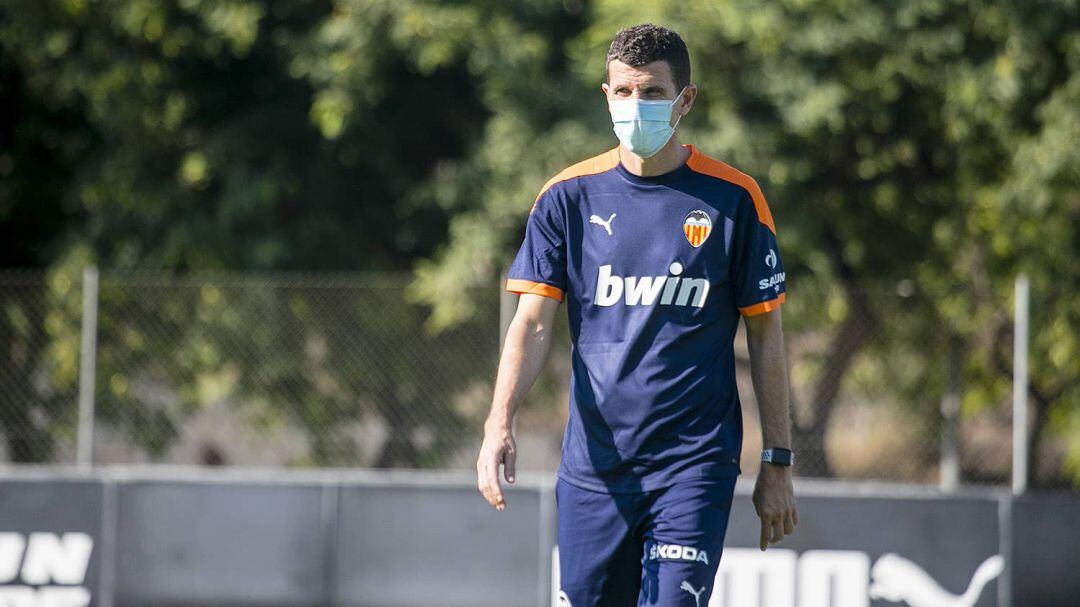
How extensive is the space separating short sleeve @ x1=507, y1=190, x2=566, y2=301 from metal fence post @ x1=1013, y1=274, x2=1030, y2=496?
5576 mm

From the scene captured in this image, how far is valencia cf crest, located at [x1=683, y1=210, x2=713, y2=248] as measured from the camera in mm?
3586

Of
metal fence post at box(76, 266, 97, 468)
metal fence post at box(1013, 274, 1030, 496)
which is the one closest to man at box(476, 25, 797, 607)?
metal fence post at box(1013, 274, 1030, 496)

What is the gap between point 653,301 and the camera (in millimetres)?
3553

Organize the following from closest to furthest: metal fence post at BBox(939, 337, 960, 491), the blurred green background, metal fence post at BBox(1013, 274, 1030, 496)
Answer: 1. metal fence post at BBox(1013, 274, 1030, 496)
2. metal fence post at BBox(939, 337, 960, 491)
3. the blurred green background

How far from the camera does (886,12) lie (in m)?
10.1

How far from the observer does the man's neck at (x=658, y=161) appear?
3.65 metres

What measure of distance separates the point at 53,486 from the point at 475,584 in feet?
8.40

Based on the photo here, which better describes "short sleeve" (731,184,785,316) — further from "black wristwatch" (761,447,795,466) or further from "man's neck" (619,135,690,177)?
"black wristwatch" (761,447,795,466)

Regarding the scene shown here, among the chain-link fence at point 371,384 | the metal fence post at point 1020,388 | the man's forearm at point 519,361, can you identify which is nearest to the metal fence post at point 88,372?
the chain-link fence at point 371,384

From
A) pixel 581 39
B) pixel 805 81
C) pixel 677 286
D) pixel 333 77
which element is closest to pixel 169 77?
pixel 333 77

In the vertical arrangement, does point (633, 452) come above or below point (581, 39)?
below

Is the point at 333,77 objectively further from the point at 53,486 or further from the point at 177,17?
the point at 53,486

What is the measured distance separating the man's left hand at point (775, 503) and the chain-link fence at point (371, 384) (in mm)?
5474

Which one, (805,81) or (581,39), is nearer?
(805,81)
